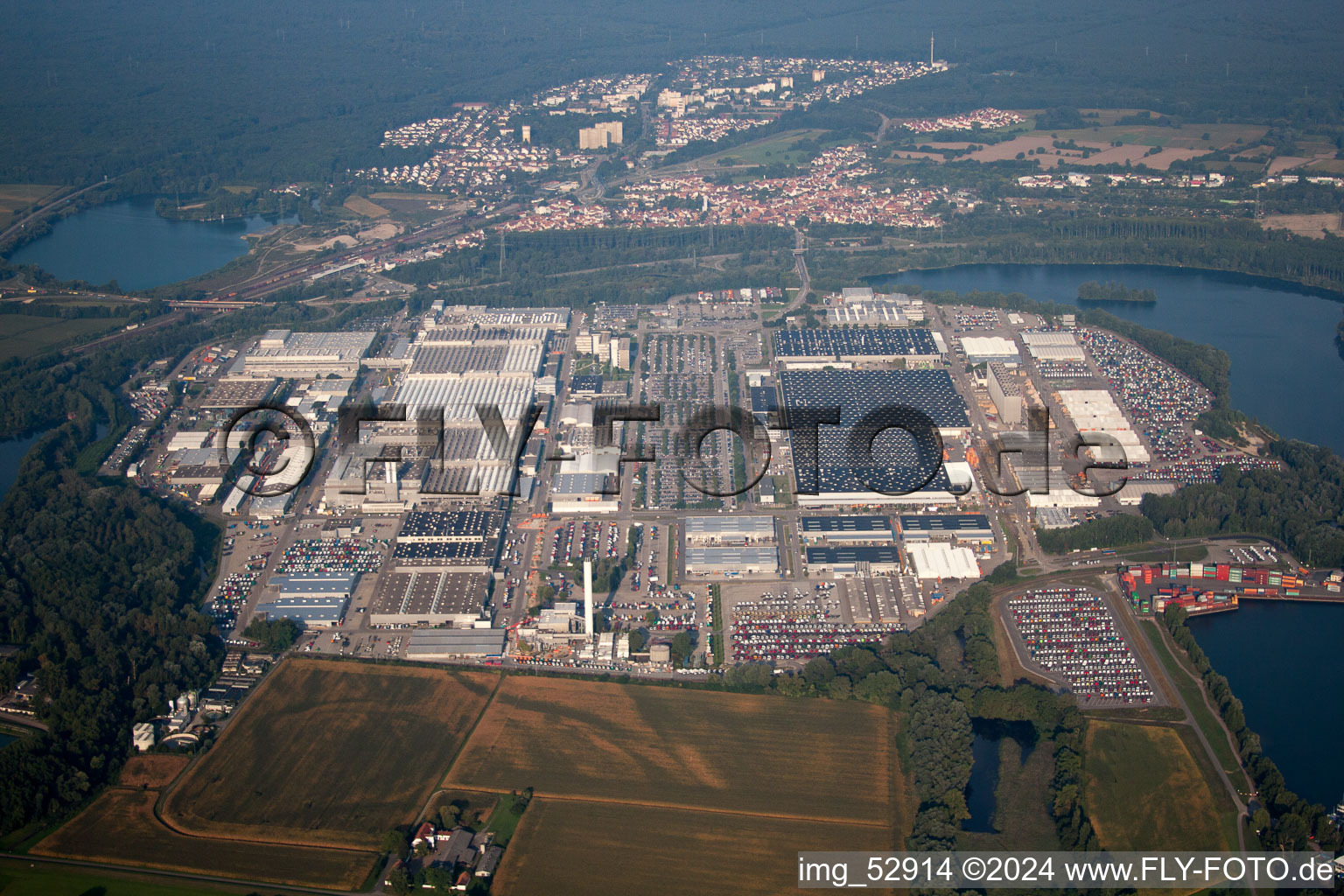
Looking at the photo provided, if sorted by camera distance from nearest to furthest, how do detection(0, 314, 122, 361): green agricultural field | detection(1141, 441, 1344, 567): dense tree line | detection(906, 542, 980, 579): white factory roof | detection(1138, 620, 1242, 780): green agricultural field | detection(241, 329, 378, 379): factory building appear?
detection(1138, 620, 1242, 780): green agricultural field → detection(906, 542, 980, 579): white factory roof → detection(1141, 441, 1344, 567): dense tree line → detection(241, 329, 378, 379): factory building → detection(0, 314, 122, 361): green agricultural field

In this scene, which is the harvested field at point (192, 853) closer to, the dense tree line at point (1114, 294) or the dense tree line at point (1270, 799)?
the dense tree line at point (1270, 799)

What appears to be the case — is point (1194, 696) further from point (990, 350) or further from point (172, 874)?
point (172, 874)

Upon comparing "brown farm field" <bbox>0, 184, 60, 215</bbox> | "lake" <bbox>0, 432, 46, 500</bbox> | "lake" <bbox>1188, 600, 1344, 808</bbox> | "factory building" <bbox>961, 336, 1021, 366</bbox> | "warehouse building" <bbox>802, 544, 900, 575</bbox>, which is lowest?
→ "lake" <bbox>1188, 600, 1344, 808</bbox>

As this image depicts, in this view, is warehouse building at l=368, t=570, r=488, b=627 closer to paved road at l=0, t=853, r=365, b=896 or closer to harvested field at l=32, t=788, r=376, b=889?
harvested field at l=32, t=788, r=376, b=889

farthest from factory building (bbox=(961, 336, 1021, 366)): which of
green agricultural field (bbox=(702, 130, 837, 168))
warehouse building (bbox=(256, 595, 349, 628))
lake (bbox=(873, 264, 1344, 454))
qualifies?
green agricultural field (bbox=(702, 130, 837, 168))

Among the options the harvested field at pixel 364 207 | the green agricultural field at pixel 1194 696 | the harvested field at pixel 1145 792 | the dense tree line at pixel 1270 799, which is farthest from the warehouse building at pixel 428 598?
the harvested field at pixel 364 207

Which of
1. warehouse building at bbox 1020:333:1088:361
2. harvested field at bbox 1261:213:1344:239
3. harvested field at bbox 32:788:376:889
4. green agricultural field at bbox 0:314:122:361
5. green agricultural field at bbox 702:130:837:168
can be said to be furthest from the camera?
green agricultural field at bbox 702:130:837:168

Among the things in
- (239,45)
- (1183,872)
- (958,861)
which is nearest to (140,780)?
(958,861)

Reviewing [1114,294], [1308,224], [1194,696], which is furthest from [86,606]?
[1308,224]
